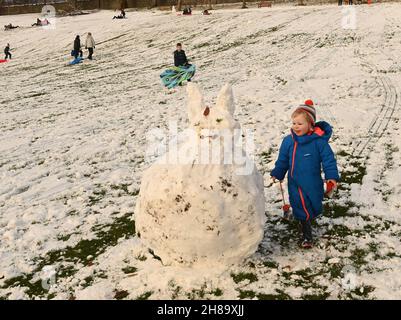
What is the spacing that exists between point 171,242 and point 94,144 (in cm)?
575

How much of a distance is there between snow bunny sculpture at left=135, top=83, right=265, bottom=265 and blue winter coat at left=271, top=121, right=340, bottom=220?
17.7 inches

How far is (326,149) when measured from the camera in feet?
14.0

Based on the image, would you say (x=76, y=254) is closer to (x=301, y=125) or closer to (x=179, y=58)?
(x=301, y=125)

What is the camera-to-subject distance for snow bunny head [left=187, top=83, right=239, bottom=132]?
4.05m

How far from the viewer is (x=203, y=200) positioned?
12.7ft

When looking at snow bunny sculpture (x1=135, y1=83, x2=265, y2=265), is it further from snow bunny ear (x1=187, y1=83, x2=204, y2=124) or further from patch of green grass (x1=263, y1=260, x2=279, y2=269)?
patch of green grass (x1=263, y1=260, x2=279, y2=269)

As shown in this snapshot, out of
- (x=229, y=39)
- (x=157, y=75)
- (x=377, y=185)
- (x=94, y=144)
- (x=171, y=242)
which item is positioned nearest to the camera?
(x=171, y=242)

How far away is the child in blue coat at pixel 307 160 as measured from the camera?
426 centimetres

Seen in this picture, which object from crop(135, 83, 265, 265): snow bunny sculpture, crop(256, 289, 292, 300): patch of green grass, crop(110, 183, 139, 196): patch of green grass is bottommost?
crop(256, 289, 292, 300): patch of green grass

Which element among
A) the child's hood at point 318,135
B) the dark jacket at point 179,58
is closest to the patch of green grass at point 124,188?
the child's hood at point 318,135

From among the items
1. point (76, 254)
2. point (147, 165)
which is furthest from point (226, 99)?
point (147, 165)

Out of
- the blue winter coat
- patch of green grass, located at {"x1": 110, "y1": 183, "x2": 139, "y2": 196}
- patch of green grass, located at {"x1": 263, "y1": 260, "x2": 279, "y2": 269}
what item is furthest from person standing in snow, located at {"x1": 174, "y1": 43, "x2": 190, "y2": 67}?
patch of green grass, located at {"x1": 263, "y1": 260, "x2": 279, "y2": 269}
